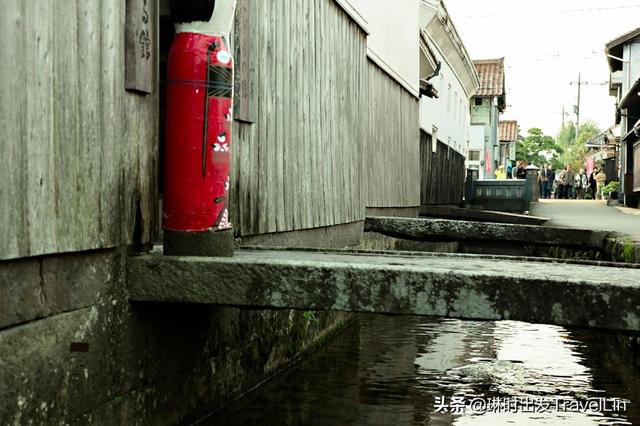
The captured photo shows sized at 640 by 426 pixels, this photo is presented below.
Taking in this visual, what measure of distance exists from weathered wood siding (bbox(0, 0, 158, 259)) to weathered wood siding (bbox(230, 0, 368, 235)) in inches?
59.4

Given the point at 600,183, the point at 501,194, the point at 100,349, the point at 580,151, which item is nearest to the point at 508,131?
the point at 580,151

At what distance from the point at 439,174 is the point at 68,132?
1726cm

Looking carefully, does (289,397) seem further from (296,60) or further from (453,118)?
(453,118)

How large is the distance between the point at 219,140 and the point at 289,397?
7.65 ft

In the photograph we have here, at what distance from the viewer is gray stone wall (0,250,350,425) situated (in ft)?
9.86

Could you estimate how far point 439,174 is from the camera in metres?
20.1

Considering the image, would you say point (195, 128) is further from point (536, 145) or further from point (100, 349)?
point (536, 145)

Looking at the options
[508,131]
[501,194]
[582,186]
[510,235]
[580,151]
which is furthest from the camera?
[580,151]

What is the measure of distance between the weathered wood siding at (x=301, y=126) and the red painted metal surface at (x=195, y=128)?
3.91 ft

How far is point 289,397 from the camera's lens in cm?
578

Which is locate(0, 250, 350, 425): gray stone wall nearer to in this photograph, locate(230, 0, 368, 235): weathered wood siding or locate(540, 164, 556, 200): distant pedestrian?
locate(230, 0, 368, 235): weathered wood siding

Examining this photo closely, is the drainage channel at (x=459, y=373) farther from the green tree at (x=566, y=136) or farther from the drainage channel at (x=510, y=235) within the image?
the green tree at (x=566, y=136)

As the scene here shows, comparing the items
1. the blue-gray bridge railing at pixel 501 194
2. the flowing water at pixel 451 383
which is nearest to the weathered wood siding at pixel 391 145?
the flowing water at pixel 451 383

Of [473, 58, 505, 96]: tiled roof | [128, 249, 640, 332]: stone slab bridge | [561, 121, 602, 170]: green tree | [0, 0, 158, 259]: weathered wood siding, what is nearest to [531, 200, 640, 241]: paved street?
[128, 249, 640, 332]: stone slab bridge
